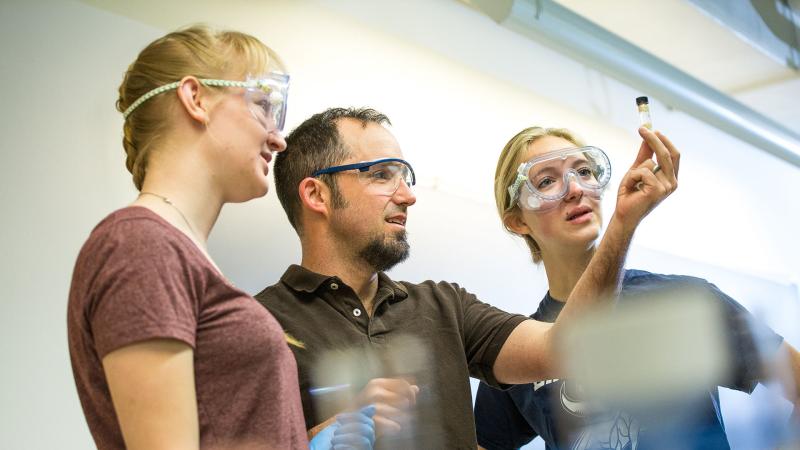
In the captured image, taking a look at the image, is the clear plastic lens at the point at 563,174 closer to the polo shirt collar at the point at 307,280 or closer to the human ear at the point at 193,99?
the polo shirt collar at the point at 307,280

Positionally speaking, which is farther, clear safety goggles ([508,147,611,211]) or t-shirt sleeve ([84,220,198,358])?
clear safety goggles ([508,147,611,211])

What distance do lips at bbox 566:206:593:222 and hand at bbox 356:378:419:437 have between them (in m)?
0.51

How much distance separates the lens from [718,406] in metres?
1.09

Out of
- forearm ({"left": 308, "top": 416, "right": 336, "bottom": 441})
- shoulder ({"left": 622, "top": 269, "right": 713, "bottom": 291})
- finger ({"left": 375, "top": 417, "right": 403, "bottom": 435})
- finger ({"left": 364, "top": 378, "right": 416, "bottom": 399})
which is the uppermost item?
shoulder ({"left": 622, "top": 269, "right": 713, "bottom": 291})

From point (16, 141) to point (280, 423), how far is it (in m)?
0.83

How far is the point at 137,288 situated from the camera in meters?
0.79

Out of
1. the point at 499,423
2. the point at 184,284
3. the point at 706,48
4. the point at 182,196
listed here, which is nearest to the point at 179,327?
the point at 184,284

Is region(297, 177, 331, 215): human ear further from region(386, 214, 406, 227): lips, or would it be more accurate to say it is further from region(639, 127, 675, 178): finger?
region(639, 127, 675, 178): finger

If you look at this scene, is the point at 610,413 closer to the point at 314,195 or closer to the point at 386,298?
the point at 386,298

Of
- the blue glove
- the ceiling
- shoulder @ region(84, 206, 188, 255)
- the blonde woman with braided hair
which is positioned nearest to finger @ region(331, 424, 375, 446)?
the blue glove

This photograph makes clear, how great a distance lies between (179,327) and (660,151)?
0.73m

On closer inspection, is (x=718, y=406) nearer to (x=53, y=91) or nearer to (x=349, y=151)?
(x=349, y=151)

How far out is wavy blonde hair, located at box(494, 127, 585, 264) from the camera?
5.51 feet

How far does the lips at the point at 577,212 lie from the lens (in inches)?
59.9
